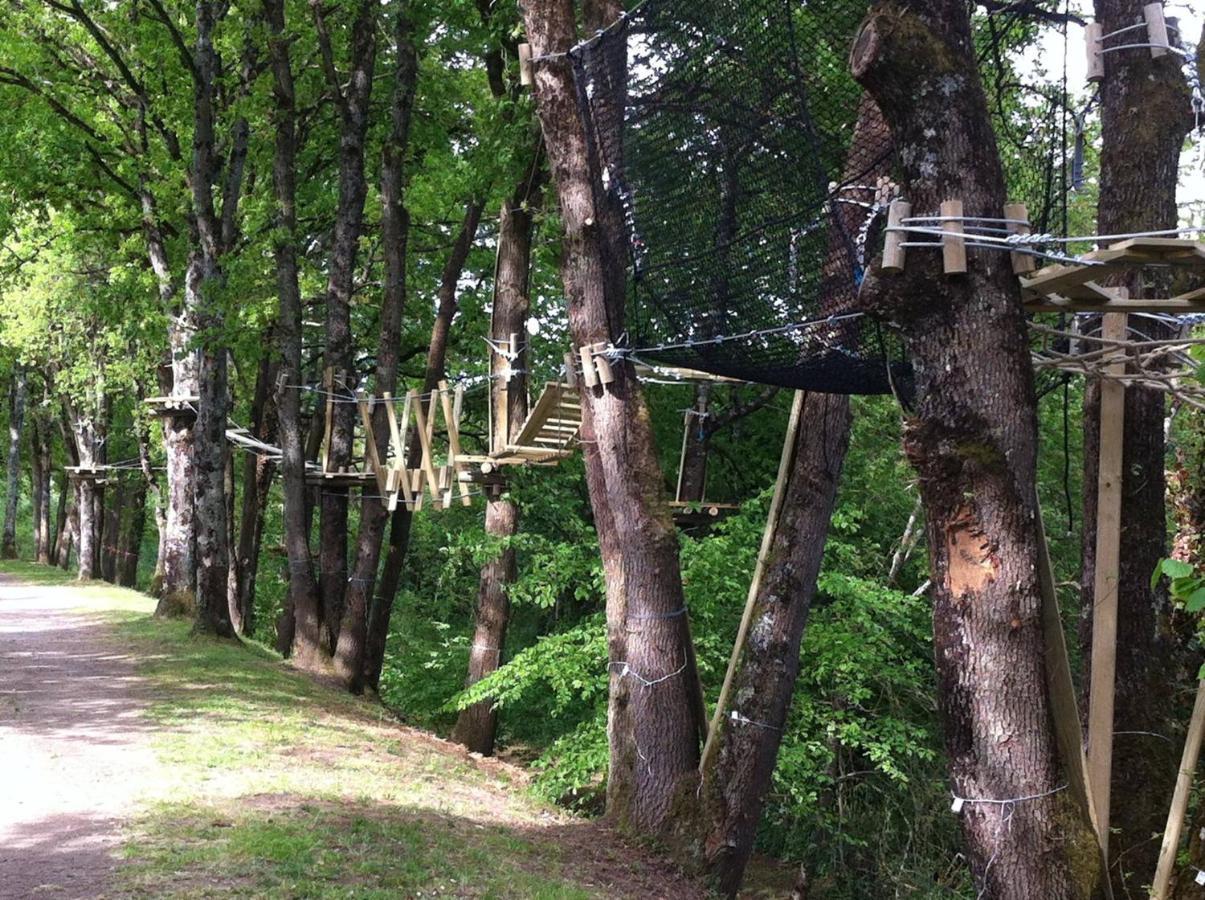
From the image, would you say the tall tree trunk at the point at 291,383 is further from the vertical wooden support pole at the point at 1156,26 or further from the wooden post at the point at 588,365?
the vertical wooden support pole at the point at 1156,26

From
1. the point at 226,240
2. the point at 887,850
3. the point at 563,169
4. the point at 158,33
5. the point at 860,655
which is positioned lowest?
the point at 887,850

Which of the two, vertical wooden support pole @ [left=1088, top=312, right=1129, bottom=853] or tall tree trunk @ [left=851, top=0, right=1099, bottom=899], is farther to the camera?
vertical wooden support pole @ [left=1088, top=312, right=1129, bottom=853]

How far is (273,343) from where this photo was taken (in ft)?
58.2

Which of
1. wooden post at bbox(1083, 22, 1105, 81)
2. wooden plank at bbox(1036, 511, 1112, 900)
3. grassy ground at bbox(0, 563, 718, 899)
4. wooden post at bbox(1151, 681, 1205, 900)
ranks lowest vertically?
grassy ground at bbox(0, 563, 718, 899)

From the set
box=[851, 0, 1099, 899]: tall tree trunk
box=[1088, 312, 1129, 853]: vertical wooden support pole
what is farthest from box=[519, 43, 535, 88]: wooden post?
box=[1088, 312, 1129, 853]: vertical wooden support pole

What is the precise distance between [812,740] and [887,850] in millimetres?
2108

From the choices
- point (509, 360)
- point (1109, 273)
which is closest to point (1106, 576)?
point (1109, 273)

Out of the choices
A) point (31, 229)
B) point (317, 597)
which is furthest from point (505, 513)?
point (31, 229)

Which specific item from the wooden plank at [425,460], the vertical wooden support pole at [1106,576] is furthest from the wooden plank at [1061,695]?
the wooden plank at [425,460]

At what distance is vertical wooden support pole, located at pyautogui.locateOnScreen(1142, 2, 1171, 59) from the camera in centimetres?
550

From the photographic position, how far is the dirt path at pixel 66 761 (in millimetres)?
5406

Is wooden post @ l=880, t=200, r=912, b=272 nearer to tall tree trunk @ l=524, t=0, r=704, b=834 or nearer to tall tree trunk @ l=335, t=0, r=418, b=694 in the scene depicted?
tall tree trunk @ l=524, t=0, r=704, b=834

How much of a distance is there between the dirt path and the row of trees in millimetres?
2111

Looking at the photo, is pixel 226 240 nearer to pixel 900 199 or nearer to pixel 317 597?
pixel 317 597
